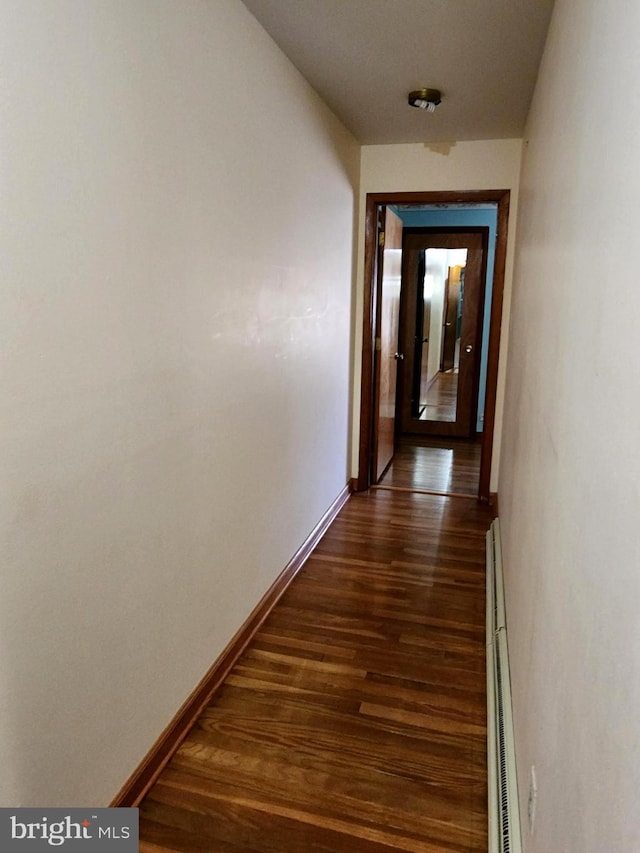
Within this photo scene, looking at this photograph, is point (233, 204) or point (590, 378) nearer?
point (590, 378)

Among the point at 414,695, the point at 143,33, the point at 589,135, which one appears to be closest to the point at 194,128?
the point at 143,33

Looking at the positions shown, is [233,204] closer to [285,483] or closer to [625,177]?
→ [285,483]

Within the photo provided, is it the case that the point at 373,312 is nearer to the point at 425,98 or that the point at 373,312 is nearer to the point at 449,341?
the point at 425,98

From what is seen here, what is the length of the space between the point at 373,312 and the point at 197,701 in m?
2.85

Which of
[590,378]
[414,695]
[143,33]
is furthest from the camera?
[414,695]

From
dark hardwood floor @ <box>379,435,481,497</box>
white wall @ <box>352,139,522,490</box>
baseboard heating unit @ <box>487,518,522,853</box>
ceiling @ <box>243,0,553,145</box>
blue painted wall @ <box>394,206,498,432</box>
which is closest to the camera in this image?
baseboard heating unit @ <box>487,518,522,853</box>

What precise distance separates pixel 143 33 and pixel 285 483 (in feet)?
6.01

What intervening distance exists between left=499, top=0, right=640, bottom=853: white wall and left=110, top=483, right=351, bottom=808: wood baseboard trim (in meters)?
1.01

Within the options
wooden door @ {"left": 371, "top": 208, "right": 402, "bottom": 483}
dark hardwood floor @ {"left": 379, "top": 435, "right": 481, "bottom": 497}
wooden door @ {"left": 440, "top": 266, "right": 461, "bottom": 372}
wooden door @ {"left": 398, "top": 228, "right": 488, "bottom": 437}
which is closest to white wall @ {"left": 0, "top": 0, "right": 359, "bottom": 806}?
wooden door @ {"left": 371, "top": 208, "right": 402, "bottom": 483}

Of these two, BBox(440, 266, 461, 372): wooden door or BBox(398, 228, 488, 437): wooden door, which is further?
BBox(440, 266, 461, 372): wooden door

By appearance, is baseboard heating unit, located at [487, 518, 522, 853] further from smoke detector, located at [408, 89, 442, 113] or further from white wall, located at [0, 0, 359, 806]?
smoke detector, located at [408, 89, 442, 113]

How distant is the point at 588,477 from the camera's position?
0.91 metres

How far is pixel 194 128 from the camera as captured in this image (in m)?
1.75

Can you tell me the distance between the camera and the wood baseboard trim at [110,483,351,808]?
Result: 162cm
